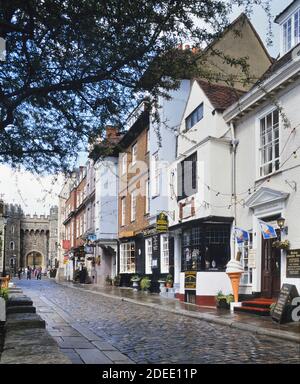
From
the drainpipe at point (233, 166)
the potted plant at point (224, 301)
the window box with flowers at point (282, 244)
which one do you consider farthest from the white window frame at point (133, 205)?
the window box with flowers at point (282, 244)

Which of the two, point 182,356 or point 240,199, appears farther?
point 240,199

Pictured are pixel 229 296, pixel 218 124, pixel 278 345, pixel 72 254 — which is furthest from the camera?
pixel 72 254

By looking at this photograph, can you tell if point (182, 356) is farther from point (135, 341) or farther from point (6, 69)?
point (6, 69)

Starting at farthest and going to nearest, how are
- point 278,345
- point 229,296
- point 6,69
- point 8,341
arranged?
point 229,296, point 278,345, point 6,69, point 8,341

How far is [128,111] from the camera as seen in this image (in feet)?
30.1

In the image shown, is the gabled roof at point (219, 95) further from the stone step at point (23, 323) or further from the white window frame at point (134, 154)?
the stone step at point (23, 323)

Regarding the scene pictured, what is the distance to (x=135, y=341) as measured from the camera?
980 centimetres

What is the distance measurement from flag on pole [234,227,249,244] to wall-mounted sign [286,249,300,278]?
10.1 feet

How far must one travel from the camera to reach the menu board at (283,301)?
12.9 m

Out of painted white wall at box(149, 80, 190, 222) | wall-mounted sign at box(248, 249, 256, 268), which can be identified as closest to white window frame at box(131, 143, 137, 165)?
painted white wall at box(149, 80, 190, 222)
